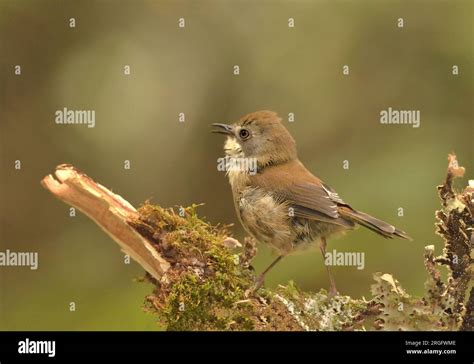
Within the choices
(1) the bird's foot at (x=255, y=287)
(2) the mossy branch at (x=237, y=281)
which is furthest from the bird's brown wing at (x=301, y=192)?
(1) the bird's foot at (x=255, y=287)

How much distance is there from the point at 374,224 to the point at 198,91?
10.9 ft

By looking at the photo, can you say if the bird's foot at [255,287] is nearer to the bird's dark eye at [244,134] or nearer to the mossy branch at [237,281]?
the mossy branch at [237,281]

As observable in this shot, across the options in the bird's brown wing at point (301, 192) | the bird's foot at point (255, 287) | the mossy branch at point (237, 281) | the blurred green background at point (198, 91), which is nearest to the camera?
the mossy branch at point (237, 281)

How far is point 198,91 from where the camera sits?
24.2ft

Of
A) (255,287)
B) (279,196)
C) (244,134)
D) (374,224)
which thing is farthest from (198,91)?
(255,287)

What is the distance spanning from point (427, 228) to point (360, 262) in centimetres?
71

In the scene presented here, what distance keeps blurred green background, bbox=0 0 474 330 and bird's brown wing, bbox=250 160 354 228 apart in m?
1.73

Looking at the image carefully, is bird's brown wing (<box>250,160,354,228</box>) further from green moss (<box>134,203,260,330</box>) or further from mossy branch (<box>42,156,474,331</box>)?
green moss (<box>134,203,260,330</box>)

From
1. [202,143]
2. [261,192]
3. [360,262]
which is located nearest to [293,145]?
[261,192]

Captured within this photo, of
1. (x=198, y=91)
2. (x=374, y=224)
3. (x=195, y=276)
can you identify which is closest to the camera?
(x=195, y=276)

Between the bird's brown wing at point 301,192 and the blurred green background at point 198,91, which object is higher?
the blurred green background at point 198,91

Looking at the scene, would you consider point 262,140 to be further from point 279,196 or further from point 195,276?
point 195,276

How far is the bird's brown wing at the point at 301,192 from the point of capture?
4777 millimetres

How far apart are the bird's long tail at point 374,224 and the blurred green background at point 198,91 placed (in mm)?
1963
